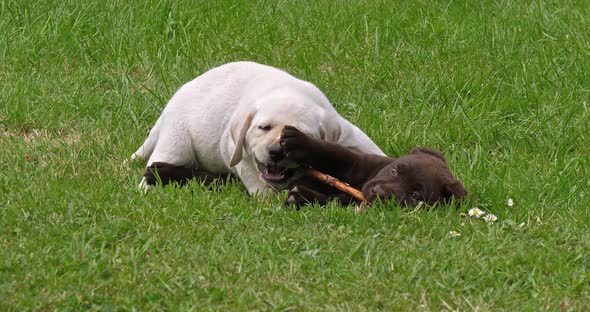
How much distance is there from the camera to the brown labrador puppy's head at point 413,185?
5473 mm

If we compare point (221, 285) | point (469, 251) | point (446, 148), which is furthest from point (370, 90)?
point (221, 285)

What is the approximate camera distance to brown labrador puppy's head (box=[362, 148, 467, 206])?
18.0 ft

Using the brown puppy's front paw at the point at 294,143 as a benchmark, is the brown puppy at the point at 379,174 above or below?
below

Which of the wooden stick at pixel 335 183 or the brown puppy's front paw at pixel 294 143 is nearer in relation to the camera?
the brown puppy's front paw at pixel 294 143

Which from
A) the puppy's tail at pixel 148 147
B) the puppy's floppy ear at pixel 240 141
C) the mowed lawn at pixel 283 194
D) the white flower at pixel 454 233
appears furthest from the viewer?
the puppy's tail at pixel 148 147

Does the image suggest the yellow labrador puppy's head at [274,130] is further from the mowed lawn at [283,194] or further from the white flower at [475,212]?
the white flower at [475,212]

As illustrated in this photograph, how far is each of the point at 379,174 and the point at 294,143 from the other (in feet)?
1.62

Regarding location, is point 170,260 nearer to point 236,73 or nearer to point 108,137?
→ point 236,73

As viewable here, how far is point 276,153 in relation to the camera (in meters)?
Result: 5.53

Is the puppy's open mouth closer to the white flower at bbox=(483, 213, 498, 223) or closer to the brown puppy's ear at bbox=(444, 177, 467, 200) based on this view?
the brown puppy's ear at bbox=(444, 177, 467, 200)

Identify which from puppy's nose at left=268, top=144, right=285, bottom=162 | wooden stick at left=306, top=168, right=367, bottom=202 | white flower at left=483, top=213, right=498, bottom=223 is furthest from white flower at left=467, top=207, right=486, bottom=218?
puppy's nose at left=268, top=144, right=285, bottom=162

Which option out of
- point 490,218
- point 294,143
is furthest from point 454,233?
point 294,143

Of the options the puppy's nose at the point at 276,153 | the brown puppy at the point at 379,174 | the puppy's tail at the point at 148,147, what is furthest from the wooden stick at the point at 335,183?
the puppy's tail at the point at 148,147

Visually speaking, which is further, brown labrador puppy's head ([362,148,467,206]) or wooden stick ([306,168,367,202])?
wooden stick ([306,168,367,202])
